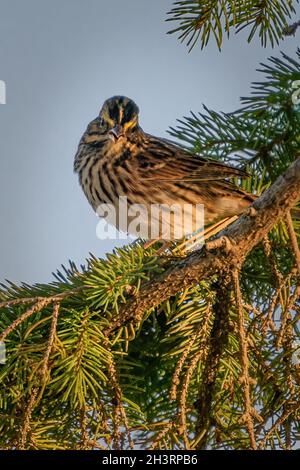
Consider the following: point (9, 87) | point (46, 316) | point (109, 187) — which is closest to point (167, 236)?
point (109, 187)

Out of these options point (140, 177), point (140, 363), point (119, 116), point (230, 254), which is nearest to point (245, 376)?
point (230, 254)

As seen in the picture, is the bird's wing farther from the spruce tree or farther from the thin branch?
the thin branch

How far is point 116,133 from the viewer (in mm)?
3180

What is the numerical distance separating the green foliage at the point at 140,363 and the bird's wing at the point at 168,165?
0.88 meters

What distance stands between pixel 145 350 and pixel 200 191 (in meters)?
1.21

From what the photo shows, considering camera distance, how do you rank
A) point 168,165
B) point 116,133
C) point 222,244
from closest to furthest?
point 222,244
point 116,133
point 168,165

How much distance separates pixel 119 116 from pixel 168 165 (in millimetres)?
296

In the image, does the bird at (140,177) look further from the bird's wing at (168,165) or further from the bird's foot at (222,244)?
the bird's foot at (222,244)

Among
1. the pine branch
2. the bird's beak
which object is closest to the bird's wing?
the bird's beak

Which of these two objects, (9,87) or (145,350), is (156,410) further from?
(9,87)

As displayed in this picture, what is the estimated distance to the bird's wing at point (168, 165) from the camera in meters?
3.15

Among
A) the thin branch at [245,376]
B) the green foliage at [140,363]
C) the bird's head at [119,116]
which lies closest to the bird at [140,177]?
the bird's head at [119,116]

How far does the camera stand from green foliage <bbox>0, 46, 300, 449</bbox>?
1.82 metres

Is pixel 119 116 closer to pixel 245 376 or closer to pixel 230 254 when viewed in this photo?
pixel 230 254
